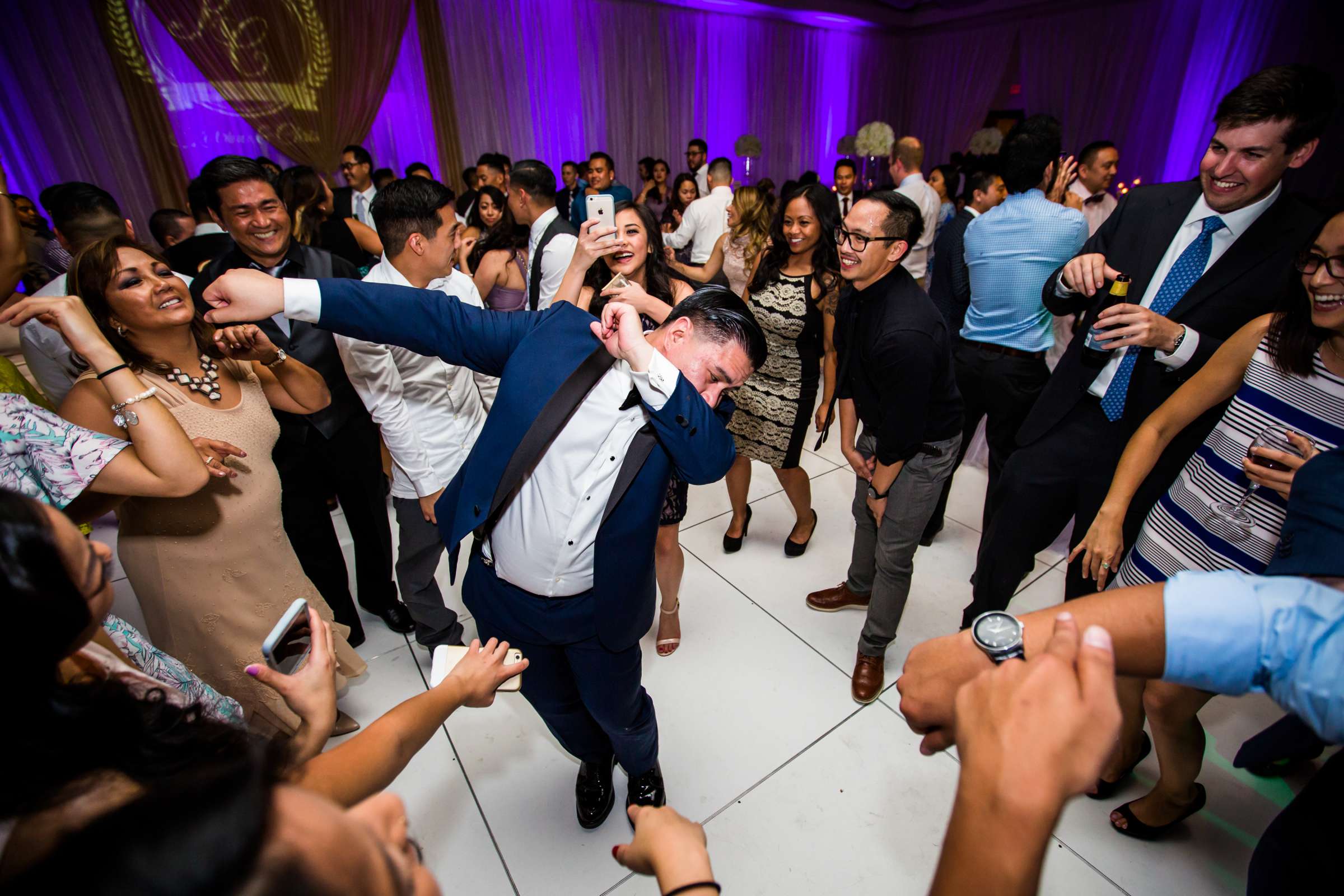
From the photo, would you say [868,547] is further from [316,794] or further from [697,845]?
[316,794]

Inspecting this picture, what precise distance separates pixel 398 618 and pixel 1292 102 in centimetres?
331

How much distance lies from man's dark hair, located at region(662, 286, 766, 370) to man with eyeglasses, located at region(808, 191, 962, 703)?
673 millimetres

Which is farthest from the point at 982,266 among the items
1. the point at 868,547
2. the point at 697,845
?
the point at 697,845

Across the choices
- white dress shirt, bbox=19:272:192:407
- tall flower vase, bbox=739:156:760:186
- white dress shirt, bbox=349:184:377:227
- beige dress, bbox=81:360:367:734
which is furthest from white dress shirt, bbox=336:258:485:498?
tall flower vase, bbox=739:156:760:186

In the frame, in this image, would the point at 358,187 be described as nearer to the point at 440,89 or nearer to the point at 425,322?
the point at 440,89

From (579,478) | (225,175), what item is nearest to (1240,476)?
(579,478)

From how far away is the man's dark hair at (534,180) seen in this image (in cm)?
310

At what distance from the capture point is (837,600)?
252 centimetres

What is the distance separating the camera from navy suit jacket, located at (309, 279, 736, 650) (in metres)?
1.18

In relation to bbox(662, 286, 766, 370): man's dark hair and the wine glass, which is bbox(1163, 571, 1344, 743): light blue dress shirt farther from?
bbox(662, 286, 766, 370): man's dark hair

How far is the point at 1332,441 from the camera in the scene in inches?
44.7

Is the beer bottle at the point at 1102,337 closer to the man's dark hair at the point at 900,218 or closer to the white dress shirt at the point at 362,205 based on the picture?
the man's dark hair at the point at 900,218

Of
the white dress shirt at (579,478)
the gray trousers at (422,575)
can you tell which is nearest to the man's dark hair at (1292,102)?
the white dress shirt at (579,478)

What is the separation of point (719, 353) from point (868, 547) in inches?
58.1
